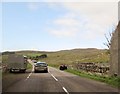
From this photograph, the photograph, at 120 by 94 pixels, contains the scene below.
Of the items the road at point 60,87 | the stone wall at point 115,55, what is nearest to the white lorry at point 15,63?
the stone wall at point 115,55

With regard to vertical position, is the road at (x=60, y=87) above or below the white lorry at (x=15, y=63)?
below

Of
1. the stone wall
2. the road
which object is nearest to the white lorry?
the stone wall

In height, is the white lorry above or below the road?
above

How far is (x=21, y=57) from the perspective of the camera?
5100cm

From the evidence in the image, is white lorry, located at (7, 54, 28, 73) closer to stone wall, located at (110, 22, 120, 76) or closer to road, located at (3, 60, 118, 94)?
stone wall, located at (110, 22, 120, 76)

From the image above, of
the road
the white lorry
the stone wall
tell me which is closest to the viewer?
the road

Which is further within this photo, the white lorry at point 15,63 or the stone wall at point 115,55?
the white lorry at point 15,63

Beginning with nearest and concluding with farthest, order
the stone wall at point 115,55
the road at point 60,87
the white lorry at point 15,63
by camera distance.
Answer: the road at point 60,87
the stone wall at point 115,55
the white lorry at point 15,63

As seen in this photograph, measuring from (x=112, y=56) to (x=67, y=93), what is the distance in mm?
18357

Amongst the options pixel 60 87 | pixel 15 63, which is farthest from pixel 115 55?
pixel 15 63

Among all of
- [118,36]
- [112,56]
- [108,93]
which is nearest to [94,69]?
[112,56]

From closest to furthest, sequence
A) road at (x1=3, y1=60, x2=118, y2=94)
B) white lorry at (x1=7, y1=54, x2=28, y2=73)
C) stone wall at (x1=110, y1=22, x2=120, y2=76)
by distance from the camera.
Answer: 1. road at (x1=3, y1=60, x2=118, y2=94)
2. stone wall at (x1=110, y1=22, x2=120, y2=76)
3. white lorry at (x1=7, y1=54, x2=28, y2=73)

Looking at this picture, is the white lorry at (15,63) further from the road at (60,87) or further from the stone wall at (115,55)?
the road at (60,87)

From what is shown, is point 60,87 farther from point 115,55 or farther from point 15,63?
point 15,63
